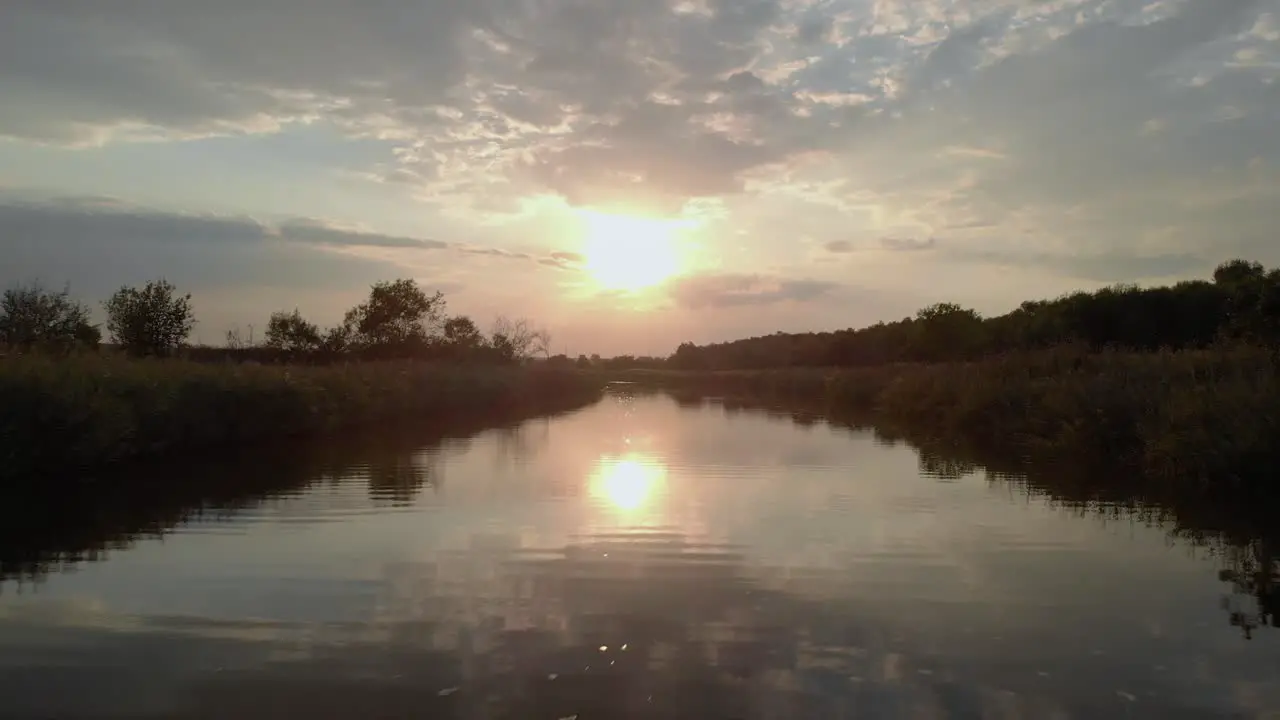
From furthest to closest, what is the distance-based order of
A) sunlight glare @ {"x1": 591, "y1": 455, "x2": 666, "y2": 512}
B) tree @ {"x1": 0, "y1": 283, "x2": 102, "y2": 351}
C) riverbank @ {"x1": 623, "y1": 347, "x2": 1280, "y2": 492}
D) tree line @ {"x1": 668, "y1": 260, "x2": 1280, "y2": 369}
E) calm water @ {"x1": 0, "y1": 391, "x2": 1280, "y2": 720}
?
tree line @ {"x1": 668, "y1": 260, "x2": 1280, "y2": 369} < tree @ {"x1": 0, "y1": 283, "x2": 102, "y2": 351} < sunlight glare @ {"x1": 591, "y1": 455, "x2": 666, "y2": 512} < riverbank @ {"x1": 623, "y1": 347, "x2": 1280, "y2": 492} < calm water @ {"x1": 0, "y1": 391, "x2": 1280, "y2": 720}

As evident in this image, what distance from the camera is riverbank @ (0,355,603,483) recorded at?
13.9 meters

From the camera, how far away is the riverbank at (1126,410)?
42.7ft

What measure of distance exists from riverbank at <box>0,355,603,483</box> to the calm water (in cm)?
202

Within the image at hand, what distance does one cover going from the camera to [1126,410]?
55.1 feet

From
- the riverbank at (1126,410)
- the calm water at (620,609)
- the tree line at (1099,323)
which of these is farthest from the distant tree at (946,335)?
the calm water at (620,609)

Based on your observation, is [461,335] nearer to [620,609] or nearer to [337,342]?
[337,342]

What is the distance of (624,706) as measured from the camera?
530 cm

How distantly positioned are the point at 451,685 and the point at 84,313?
31491mm

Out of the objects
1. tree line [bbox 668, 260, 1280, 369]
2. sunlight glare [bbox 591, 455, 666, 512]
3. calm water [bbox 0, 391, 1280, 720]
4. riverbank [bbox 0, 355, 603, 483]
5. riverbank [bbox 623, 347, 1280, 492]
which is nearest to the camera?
calm water [bbox 0, 391, 1280, 720]

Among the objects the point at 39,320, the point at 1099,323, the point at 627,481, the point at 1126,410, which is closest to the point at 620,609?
the point at 627,481

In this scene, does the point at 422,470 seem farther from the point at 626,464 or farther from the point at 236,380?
the point at 236,380

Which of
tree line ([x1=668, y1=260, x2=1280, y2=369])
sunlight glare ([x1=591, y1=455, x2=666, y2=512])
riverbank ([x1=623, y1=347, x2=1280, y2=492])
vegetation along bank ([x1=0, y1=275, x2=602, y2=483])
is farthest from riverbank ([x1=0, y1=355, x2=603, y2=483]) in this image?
tree line ([x1=668, y1=260, x2=1280, y2=369])

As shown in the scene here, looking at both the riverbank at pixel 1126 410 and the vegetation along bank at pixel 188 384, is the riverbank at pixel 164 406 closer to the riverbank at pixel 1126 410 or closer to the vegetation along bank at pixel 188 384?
the vegetation along bank at pixel 188 384

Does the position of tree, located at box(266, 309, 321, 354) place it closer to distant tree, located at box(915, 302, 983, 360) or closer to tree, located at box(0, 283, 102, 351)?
tree, located at box(0, 283, 102, 351)
